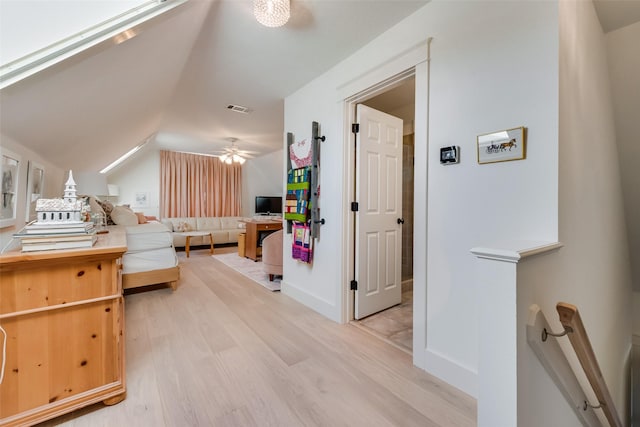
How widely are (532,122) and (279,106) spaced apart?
292 centimetres

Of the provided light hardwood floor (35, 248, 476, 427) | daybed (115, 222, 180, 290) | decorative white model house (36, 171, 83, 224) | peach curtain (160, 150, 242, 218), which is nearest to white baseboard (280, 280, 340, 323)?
light hardwood floor (35, 248, 476, 427)

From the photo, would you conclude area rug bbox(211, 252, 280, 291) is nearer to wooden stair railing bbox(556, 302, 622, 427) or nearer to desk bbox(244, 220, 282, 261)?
desk bbox(244, 220, 282, 261)

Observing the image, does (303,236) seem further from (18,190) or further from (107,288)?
(18,190)

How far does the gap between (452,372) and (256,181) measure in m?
7.21

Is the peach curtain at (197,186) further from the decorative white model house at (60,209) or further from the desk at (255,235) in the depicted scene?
the decorative white model house at (60,209)

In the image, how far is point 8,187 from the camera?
5.10 ft

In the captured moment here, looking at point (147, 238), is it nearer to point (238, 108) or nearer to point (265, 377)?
point (238, 108)

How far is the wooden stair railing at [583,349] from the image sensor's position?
107cm

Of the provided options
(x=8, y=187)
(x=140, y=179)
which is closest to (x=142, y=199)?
(x=140, y=179)

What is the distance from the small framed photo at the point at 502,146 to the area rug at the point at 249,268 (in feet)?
9.03

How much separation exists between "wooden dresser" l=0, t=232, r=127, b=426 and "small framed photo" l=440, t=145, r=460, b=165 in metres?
1.92

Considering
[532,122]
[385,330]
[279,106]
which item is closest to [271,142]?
[279,106]

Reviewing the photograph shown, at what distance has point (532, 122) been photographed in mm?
1282

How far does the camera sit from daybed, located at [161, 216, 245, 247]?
19.7 feet
